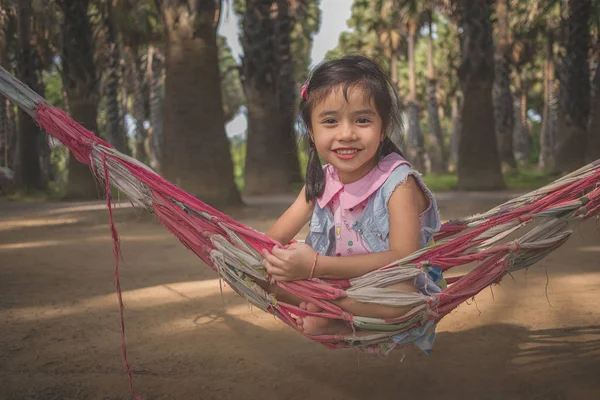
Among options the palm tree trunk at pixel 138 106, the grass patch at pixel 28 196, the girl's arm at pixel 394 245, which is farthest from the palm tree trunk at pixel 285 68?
the girl's arm at pixel 394 245

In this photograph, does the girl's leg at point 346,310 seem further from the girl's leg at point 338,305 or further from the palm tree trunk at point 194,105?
the palm tree trunk at point 194,105

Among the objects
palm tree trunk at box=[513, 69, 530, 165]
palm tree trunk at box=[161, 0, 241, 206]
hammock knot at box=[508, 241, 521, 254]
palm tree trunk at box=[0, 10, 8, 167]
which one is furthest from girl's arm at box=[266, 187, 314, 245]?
palm tree trunk at box=[513, 69, 530, 165]

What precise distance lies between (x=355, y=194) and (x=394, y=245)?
0.27 m

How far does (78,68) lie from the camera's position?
12195 mm

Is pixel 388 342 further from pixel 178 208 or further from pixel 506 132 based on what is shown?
pixel 506 132

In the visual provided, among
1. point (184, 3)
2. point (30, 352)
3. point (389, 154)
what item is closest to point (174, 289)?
point (30, 352)

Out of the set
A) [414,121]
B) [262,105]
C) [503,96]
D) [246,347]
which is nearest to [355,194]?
[246,347]

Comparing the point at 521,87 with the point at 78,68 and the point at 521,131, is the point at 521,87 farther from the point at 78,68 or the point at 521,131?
the point at 78,68

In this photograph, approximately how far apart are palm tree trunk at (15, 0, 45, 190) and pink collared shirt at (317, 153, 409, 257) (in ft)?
38.3

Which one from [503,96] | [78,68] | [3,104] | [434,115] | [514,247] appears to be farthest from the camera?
[434,115]

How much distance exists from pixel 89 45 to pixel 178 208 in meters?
11.0

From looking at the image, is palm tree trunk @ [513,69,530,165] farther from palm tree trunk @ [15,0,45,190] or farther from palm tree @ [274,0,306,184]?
palm tree trunk @ [15,0,45,190]

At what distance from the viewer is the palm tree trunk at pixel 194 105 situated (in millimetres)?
8680

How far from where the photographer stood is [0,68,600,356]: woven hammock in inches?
81.7
